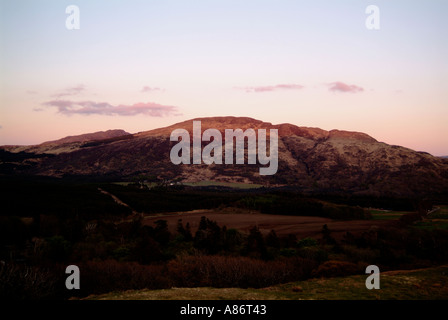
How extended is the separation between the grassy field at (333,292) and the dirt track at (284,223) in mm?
66851

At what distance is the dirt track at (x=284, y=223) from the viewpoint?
116m

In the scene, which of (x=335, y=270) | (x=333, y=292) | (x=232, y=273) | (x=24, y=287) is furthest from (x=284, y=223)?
(x=24, y=287)

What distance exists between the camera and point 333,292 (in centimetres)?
3672

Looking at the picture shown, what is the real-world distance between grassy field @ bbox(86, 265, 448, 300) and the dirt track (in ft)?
219

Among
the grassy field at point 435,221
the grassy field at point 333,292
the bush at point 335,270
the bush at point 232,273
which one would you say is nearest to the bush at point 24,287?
the grassy field at point 333,292

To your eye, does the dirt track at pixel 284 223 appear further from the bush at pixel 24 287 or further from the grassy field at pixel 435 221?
the bush at pixel 24 287

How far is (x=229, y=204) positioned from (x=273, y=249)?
94.9 meters

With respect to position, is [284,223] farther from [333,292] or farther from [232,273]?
[333,292]

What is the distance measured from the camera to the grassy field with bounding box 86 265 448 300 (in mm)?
32156

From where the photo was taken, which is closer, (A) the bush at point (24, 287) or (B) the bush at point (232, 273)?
(A) the bush at point (24, 287)

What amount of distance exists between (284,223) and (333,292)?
3940 inches

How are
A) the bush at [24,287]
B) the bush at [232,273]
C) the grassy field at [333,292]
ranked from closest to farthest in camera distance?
the grassy field at [333,292], the bush at [24,287], the bush at [232,273]

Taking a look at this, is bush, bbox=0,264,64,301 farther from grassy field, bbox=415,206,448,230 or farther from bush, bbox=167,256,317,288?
grassy field, bbox=415,206,448,230

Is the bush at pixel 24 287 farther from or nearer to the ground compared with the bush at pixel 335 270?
farther from the ground
